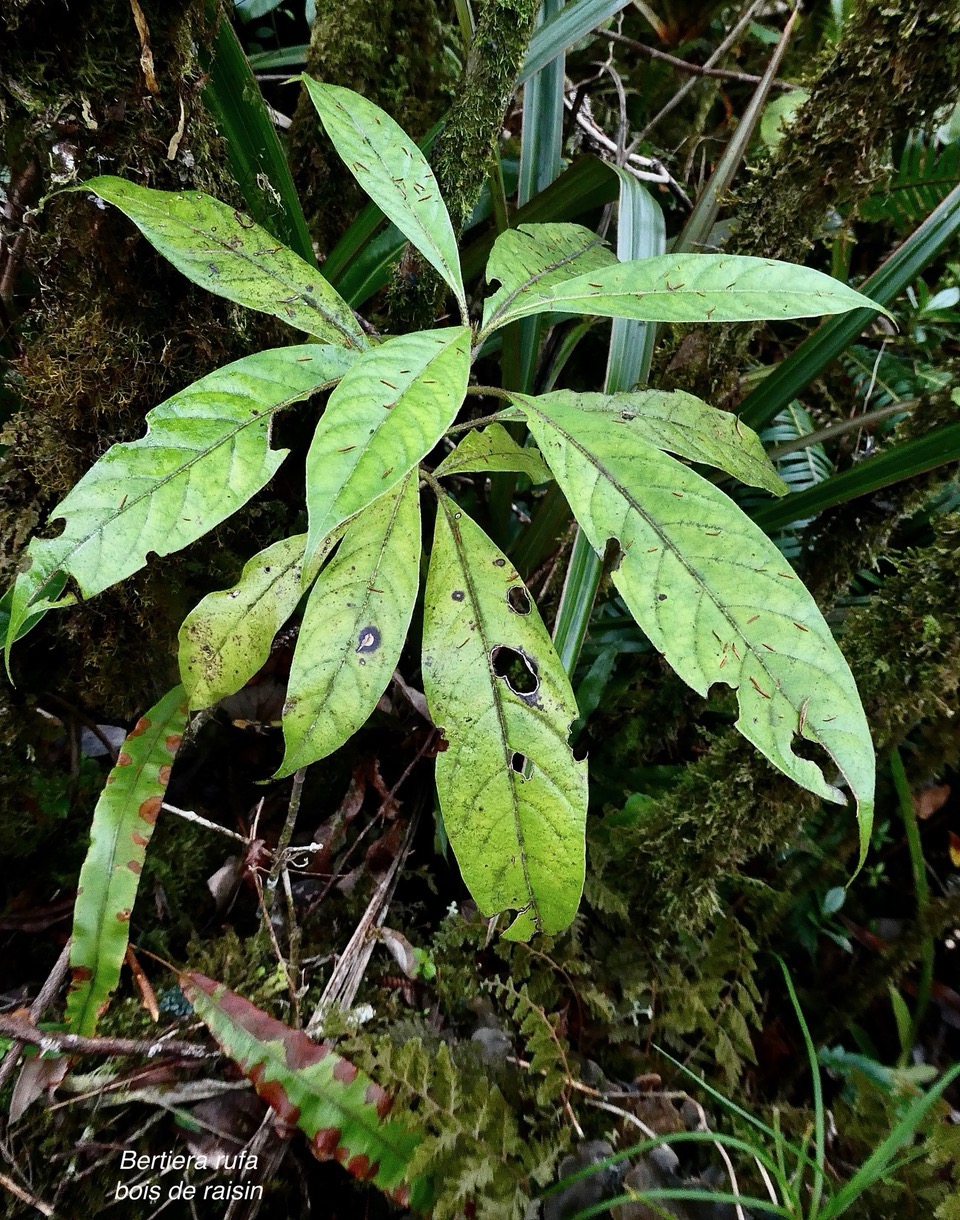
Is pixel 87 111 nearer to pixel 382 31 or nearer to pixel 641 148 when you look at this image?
pixel 382 31

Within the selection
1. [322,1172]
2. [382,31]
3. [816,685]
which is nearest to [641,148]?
[382,31]

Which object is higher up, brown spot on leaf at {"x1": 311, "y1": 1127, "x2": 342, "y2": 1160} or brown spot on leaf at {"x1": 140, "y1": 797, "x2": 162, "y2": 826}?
brown spot on leaf at {"x1": 140, "y1": 797, "x2": 162, "y2": 826}

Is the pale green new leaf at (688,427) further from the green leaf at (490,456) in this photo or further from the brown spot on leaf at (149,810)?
the brown spot on leaf at (149,810)

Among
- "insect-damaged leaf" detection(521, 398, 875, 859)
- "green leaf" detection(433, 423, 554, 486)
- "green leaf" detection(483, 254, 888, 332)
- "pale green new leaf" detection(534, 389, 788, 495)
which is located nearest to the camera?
"insect-damaged leaf" detection(521, 398, 875, 859)

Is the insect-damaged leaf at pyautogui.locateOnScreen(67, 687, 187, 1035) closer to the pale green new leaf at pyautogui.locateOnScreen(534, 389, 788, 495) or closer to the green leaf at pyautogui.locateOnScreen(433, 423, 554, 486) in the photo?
the green leaf at pyautogui.locateOnScreen(433, 423, 554, 486)

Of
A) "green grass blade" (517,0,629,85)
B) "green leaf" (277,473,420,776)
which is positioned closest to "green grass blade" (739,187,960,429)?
"green grass blade" (517,0,629,85)

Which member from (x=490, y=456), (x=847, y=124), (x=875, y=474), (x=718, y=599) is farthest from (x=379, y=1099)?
(x=847, y=124)

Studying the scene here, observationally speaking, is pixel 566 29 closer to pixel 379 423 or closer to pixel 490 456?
pixel 490 456
